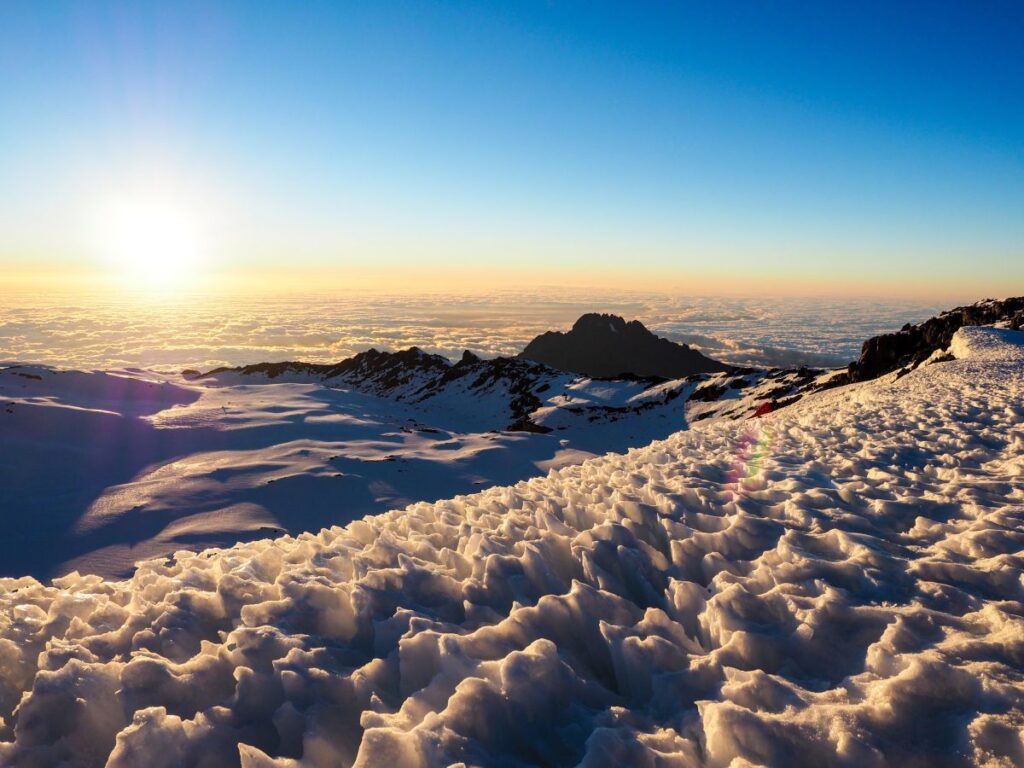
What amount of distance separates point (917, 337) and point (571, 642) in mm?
57277

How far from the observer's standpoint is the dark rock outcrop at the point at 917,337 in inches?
1831

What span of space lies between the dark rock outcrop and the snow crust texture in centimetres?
4824

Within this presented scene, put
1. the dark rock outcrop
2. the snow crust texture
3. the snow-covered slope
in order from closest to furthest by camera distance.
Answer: the snow crust texture < the snow-covered slope < the dark rock outcrop

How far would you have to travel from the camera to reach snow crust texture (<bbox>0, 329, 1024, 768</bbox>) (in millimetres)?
3092

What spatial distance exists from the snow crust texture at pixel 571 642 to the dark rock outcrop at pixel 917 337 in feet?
158

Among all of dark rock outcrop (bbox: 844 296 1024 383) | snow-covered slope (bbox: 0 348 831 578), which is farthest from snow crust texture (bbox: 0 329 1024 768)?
dark rock outcrop (bbox: 844 296 1024 383)

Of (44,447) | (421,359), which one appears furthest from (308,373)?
(44,447)

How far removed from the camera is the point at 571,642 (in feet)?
13.8

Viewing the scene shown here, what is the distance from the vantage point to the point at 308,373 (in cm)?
19175

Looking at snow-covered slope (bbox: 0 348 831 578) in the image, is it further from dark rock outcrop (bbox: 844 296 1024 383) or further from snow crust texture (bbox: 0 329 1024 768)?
snow crust texture (bbox: 0 329 1024 768)

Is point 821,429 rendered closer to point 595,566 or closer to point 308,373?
point 595,566

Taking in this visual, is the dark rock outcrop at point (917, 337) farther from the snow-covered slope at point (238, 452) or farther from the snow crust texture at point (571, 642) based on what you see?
the snow crust texture at point (571, 642)

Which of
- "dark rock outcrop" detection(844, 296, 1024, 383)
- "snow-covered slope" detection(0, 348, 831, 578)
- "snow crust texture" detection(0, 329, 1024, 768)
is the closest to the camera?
"snow crust texture" detection(0, 329, 1024, 768)

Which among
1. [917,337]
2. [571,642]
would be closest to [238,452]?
[571,642]
